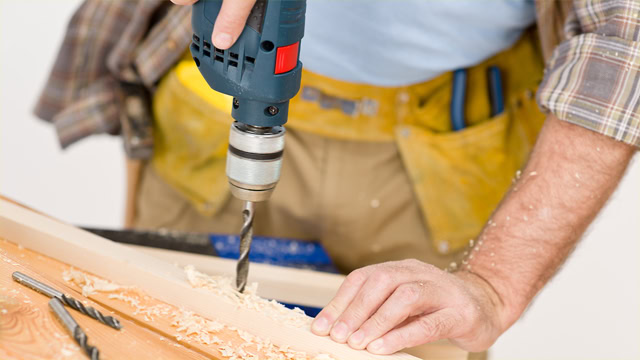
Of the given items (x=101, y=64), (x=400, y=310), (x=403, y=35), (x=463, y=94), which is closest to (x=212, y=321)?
(x=400, y=310)

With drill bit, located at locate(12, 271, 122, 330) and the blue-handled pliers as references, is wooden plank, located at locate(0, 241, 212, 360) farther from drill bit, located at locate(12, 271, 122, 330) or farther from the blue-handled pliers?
the blue-handled pliers

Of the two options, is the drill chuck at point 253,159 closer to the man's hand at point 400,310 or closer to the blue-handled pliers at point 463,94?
the man's hand at point 400,310

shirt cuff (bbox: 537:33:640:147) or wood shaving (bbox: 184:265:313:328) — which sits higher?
shirt cuff (bbox: 537:33:640:147)

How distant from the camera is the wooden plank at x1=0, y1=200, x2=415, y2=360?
3.45 feet

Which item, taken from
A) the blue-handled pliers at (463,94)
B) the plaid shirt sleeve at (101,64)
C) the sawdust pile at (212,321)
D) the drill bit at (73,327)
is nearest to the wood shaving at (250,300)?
the sawdust pile at (212,321)

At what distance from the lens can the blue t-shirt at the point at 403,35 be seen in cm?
144

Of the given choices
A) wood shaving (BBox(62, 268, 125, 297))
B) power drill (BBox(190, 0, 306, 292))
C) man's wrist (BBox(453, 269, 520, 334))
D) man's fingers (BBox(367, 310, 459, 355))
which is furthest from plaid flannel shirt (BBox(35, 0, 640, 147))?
wood shaving (BBox(62, 268, 125, 297))

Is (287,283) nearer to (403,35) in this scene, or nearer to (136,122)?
(403,35)

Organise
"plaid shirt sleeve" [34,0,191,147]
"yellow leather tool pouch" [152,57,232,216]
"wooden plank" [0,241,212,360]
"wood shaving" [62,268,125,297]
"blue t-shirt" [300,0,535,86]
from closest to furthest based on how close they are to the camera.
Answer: "wooden plank" [0,241,212,360]
"wood shaving" [62,268,125,297]
"blue t-shirt" [300,0,535,86]
"yellow leather tool pouch" [152,57,232,216]
"plaid shirt sleeve" [34,0,191,147]

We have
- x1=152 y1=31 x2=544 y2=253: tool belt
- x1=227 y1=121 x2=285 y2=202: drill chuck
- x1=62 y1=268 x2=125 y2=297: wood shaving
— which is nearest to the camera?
x1=227 y1=121 x2=285 y2=202: drill chuck

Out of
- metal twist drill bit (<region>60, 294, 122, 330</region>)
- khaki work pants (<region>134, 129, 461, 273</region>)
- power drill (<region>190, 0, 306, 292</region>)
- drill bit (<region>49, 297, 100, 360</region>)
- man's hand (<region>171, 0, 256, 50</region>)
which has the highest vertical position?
man's hand (<region>171, 0, 256, 50</region>)

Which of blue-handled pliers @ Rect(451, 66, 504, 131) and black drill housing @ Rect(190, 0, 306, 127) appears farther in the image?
blue-handled pliers @ Rect(451, 66, 504, 131)

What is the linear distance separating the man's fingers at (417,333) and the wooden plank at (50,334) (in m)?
0.26

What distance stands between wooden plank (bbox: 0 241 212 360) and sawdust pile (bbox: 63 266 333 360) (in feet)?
0.12
